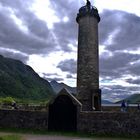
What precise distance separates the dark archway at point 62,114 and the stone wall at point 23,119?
2.06 ft

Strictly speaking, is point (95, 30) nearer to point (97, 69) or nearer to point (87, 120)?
point (97, 69)

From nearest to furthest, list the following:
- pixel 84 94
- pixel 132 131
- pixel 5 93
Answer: pixel 132 131, pixel 84 94, pixel 5 93

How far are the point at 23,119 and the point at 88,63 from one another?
9710 millimetres

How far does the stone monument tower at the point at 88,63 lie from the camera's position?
104ft

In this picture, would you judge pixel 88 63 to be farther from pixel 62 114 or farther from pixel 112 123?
pixel 112 123

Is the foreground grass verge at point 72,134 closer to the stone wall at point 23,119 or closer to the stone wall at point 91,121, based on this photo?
the stone wall at point 91,121

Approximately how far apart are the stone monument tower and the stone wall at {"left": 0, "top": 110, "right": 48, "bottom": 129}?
663 centimetres

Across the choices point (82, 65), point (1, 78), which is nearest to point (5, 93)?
point (1, 78)

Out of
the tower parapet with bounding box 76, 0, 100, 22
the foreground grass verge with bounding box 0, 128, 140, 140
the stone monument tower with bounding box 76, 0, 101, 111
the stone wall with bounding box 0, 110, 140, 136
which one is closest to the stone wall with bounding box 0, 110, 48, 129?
the stone wall with bounding box 0, 110, 140, 136

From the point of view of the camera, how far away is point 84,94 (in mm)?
31562

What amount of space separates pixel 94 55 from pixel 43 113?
9532 mm

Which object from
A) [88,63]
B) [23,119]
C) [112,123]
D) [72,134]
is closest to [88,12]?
[88,63]

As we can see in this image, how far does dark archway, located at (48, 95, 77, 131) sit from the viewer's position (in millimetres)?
26000

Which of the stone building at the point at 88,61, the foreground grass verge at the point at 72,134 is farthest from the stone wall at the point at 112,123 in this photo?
the stone building at the point at 88,61
